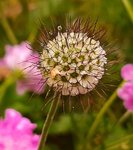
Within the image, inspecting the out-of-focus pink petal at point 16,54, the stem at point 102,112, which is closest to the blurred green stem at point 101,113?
the stem at point 102,112

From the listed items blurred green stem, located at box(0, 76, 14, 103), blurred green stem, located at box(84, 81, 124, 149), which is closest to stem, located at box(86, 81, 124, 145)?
blurred green stem, located at box(84, 81, 124, 149)

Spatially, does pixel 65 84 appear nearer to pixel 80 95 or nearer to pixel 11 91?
pixel 80 95

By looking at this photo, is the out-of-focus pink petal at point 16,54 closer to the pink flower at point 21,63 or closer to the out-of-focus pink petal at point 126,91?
the pink flower at point 21,63

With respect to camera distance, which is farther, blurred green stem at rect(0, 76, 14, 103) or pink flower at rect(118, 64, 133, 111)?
blurred green stem at rect(0, 76, 14, 103)

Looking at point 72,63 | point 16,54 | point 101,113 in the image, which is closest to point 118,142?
point 101,113

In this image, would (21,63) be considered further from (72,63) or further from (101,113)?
(72,63)

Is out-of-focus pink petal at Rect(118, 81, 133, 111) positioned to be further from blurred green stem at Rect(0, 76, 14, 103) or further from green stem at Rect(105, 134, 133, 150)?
blurred green stem at Rect(0, 76, 14, 103)

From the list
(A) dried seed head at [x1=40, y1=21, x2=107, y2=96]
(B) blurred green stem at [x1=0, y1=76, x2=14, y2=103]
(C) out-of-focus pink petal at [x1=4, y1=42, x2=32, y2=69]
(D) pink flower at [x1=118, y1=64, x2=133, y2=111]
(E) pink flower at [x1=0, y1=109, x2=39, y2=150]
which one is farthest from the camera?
(C) out-of-focus pink petal at [x1=4, y1=42, x2=32, y2=69]
